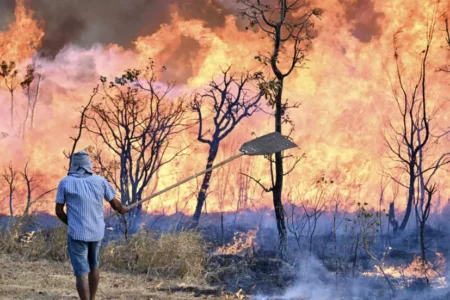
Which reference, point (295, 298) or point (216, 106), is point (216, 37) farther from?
point (295, 298)

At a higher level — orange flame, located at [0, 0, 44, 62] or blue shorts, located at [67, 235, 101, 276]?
orange flame, located at [0, 0, 44, 62]

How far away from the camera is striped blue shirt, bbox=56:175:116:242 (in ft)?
19.3

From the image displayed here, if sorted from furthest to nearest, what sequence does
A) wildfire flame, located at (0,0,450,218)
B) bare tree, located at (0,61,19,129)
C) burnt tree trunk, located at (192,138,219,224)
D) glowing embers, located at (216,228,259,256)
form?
bare tree, located at (0,61,19,129) < burnt tree trunk, located at (192,138,219,224) < wildfire flame, located at (0,0,450,218) < glowing embers, located at (216,228,259,256)

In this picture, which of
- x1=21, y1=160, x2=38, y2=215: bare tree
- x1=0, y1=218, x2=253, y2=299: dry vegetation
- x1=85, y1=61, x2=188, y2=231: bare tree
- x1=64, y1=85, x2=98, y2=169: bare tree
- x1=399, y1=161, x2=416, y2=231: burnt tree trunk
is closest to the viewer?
x1=0, y1=218, x2=253, y2=299: dry vegetation

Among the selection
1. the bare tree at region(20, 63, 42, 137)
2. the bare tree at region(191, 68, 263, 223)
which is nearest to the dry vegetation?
the bare tree at region(191, 68, 263, 223)

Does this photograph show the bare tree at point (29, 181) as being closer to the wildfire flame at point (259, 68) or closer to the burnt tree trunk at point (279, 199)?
the wildfire flame at point (259, 68)

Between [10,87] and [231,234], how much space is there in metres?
8.24

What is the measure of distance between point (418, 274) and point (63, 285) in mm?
7430

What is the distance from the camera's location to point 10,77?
16.6 m

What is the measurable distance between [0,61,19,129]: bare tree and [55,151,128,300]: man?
462 inches

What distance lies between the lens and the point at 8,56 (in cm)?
1639

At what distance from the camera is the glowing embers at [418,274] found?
10.8m

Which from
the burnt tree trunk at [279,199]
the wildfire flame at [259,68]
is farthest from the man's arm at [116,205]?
the wildfire flame at [259,68]

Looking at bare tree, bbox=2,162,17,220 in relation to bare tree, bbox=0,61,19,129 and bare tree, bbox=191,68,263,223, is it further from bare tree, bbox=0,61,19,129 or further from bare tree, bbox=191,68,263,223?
bare tree, bbox=191,68,263,223
